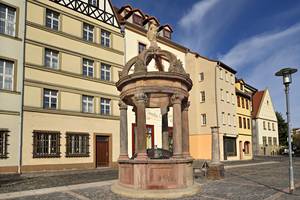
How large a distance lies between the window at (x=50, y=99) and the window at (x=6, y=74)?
2604mm

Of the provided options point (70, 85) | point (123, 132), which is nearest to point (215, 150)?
point (123, 132)

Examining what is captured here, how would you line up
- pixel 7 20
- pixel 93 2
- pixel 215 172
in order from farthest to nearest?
pixel 93 2 → pixel 7 20 → pixel 215 172

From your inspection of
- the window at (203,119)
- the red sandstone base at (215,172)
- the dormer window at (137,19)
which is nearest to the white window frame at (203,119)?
the window at (203,119)

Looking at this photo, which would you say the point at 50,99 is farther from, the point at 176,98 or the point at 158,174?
the point at 158,174

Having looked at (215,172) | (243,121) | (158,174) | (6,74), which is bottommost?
(215,172)

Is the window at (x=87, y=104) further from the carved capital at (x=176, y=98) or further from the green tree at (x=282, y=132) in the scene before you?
the green tree at (x=282, y=132)

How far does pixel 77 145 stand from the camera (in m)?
23.7

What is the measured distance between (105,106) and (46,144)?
A: 6.46 meters

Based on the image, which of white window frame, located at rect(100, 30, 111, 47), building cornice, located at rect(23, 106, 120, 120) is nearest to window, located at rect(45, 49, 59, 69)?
building cornice, located at rect(23, 106, 120, 120)

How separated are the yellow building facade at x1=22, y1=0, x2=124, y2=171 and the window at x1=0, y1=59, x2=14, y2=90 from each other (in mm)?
989

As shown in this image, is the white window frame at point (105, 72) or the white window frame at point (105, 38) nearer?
the white window frame at point (105, 72)

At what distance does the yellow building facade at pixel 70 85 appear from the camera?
21.4 metres

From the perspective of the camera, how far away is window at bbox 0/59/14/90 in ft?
65.5

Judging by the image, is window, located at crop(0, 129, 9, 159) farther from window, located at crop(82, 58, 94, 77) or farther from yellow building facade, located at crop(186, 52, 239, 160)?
yellow building facade, located at crop(186, 52, 239, 160)
